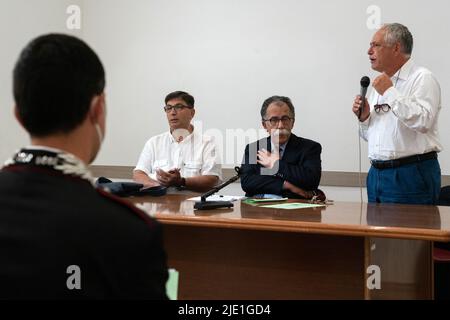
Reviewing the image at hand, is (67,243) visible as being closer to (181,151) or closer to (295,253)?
(295,253)

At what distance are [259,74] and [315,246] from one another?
2240 mm

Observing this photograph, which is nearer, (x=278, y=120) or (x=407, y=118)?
(x=407, y=118)

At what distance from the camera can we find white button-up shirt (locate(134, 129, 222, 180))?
342cm

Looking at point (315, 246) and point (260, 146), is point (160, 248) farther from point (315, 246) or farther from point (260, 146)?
point (260, 146)

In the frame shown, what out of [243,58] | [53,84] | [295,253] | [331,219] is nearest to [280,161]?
[295,253]

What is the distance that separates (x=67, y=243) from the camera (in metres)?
0.74

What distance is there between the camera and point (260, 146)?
2977 mm

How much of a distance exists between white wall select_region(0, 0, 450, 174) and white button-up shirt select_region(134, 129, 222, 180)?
0.67 meters

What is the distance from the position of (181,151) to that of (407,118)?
1.58m

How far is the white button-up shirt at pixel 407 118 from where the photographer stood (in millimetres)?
2488

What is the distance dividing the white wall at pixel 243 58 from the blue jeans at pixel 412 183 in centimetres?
94

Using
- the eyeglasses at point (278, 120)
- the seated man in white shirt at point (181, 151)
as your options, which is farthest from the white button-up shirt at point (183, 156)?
the eyeglasses at point (278, 120)

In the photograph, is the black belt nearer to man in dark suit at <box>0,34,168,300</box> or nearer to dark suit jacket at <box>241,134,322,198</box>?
dark suit jacket at <box>241,134,322,198</box>

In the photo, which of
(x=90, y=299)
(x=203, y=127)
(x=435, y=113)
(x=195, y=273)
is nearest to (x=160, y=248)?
(x=90, y=299)
